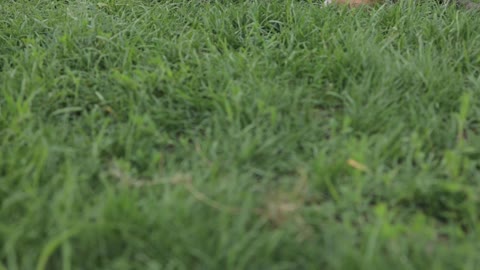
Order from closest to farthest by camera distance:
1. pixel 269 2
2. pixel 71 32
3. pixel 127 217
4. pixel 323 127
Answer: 1. pixel 127 217
2. pixel 323 127
3. pixel 71 32
4. pixel 269 2

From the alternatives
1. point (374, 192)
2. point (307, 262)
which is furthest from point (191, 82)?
point (307, 262)

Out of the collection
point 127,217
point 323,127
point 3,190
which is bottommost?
point 3,190

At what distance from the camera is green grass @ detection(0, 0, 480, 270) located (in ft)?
5.56

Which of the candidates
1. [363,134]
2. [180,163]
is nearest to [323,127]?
[363,134]

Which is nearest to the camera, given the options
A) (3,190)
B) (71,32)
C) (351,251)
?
(351,251)

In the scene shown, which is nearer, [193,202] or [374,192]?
[193,202]

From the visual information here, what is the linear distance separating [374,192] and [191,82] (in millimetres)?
1019

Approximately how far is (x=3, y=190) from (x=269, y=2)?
204 cm

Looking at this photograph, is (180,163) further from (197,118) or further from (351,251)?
(351,251)

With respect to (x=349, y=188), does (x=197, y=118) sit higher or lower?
lower

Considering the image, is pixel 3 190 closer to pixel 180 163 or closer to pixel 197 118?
pixel 180 163

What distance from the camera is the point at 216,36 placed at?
312cm

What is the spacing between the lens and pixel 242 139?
2.19 meters

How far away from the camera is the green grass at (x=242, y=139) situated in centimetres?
169
